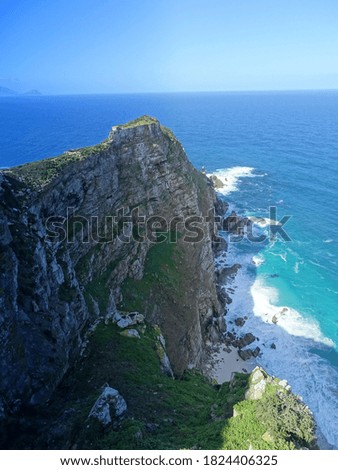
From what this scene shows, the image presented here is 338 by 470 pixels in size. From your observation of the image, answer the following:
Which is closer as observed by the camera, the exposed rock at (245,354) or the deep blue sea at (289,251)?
the deep blue sea at (289,251)

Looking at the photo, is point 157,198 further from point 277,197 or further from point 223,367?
point 277,197

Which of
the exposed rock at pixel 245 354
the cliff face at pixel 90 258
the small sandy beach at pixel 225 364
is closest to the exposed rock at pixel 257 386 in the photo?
the cliff face at pixel 90 258

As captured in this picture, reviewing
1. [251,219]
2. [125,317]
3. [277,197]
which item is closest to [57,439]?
[125,317]

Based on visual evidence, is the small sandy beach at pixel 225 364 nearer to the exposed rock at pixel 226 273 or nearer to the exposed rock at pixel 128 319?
the exposed rock at pixel 128 319

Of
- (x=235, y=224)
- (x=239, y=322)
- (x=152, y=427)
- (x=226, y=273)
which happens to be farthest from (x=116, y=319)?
(x=235, y=224)

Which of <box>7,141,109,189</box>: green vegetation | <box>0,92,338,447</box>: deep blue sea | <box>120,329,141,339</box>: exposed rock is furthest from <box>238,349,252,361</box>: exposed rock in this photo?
<box>7,141,109,189</box>: green vegetation

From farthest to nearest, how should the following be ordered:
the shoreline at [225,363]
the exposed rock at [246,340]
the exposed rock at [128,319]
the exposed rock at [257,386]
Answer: the exposed rock at [246,340] < the shoreline at [225,363] < the exposed rock at [128,319] < the exposed rock at [257,386]
